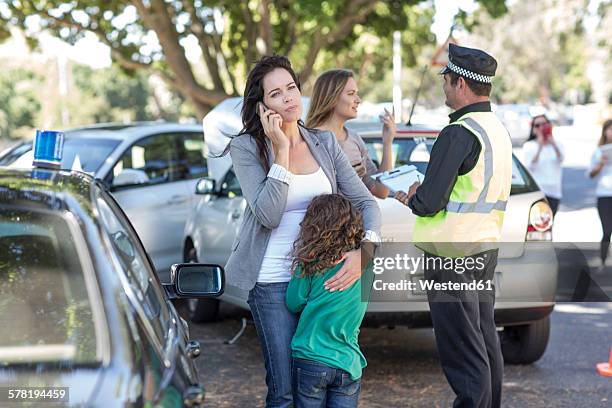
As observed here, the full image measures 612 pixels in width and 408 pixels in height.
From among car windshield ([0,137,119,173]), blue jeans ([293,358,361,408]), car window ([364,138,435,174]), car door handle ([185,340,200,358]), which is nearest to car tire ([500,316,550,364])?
car window ([364,138,435,174])

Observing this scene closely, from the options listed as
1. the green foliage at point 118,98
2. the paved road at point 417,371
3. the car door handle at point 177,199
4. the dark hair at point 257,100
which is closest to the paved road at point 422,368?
the paved road at point 417,371

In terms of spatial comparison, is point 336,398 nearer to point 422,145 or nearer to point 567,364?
point 422,145

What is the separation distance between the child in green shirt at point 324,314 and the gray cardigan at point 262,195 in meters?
0.15

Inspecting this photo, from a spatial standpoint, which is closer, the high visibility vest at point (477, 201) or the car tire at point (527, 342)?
the high visibility vest at point (477, 201)

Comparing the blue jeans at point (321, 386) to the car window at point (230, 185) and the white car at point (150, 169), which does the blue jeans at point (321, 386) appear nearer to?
the car window at point (230, 185)

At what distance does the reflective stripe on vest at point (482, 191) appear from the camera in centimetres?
440

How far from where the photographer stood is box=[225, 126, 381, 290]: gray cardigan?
382 centimetres

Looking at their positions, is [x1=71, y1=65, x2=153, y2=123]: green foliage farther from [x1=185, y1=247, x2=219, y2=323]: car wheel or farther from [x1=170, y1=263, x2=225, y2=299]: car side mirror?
[x1=170, y1=263, x2=225, y2=299]: car side mirror

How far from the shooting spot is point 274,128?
3.89 meters

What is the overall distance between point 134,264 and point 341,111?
107 inches

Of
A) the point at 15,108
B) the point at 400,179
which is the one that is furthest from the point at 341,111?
the point at 15,108

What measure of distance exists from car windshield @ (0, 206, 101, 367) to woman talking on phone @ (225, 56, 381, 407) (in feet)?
4.49

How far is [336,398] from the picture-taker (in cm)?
379

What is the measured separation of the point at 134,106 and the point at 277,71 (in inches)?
2615
